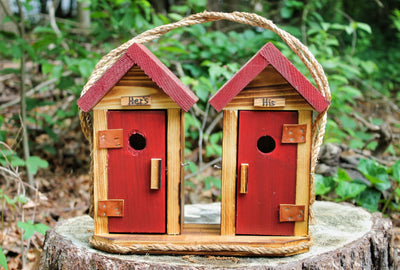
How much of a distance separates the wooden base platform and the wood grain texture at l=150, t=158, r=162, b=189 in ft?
0.84

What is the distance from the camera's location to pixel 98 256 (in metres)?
1.82

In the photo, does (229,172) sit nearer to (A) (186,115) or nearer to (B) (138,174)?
(B) (138,174)

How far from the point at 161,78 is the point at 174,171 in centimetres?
45

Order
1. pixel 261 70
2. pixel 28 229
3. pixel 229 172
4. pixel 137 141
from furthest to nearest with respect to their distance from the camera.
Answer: pixel 28 229 → pixel 137 141 → pixel 229 172 → pixel 261 70

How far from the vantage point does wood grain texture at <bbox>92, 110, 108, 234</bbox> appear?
1852mm

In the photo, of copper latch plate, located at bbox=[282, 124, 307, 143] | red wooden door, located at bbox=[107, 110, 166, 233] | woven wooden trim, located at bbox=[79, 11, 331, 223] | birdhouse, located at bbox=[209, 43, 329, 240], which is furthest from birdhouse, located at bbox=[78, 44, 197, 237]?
copper latch plate, located at bbox=[282, 124, 307, 143]

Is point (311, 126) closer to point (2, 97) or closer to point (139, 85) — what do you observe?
point (139, 85)

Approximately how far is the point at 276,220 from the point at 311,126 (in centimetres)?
49

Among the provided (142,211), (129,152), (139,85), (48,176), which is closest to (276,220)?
(142,211)

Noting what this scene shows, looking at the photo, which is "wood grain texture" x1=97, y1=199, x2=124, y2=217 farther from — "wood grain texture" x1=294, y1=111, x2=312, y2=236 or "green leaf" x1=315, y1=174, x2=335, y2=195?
"green leaf" x1=315, y1=174, x2=335, y2=195

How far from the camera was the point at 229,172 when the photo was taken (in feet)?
6.11

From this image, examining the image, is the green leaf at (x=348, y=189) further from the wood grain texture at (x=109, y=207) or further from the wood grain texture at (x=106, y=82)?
the wood grain texture at (x=106, y=82)

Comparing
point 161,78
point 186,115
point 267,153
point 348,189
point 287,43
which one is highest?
point 287,43

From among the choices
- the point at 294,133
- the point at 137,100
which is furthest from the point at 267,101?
the point at 137,100
